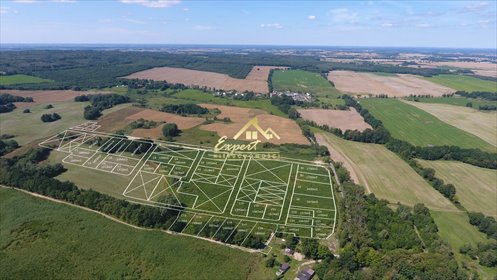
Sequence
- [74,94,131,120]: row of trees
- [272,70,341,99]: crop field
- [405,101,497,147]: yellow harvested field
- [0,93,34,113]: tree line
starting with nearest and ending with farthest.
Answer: [74,94,131,120]: row of trees → [405,101,497,147]: yellow harvested field → [0,93,34,113]: tree line → [272,70,341,99]: crop field

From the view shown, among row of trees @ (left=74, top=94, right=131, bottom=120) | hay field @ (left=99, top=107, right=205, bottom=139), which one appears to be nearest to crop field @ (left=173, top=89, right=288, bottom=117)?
row of trees @ (left=74, top=94, right=131, bottom=120)

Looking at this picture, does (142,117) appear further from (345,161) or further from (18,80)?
(18,80)

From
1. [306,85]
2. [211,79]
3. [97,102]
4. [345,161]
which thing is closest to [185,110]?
[97,102]

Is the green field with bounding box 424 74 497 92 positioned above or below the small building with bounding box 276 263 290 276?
above

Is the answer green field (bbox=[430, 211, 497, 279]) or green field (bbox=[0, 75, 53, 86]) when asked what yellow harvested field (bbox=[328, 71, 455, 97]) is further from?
green field (bbox=[0, 75, 53, 86])

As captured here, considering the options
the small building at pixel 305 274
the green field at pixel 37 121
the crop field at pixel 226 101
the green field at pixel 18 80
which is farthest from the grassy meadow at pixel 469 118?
the green field at pixel 18 80
